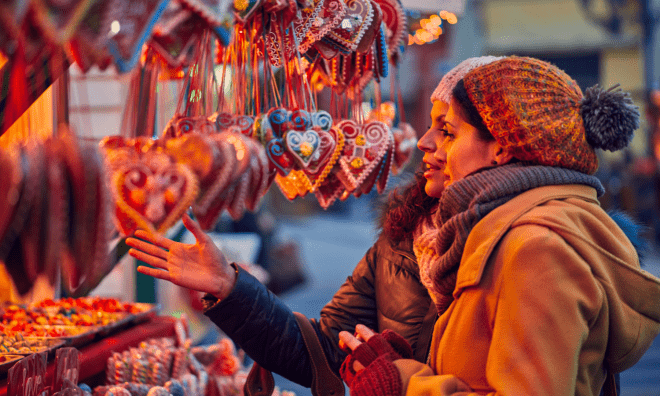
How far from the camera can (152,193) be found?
77 cm

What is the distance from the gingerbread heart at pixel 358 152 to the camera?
1275mm

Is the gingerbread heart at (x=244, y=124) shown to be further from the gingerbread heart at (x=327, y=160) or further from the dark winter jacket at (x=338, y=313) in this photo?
the dark winter jacket at (x=338, y=313)

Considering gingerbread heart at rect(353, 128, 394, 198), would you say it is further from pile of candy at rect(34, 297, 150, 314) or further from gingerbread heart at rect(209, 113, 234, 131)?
pile of candy at rect(34, 297, 150, 314)

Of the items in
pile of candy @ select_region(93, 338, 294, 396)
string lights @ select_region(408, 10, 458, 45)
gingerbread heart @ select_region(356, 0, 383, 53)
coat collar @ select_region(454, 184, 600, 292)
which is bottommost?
pile of candy @ select_region(93, 338, 294, 396)

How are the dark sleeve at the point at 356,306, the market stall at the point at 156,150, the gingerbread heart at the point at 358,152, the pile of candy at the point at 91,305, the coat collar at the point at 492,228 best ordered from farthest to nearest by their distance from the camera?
the pile of candy at the point at 91,305 → the dark sleeve at the point at 356,306 → the gingerbread heart at the point at 358,152 → the coat collar at the point at 492,228 → the market stall at the point at 156,150

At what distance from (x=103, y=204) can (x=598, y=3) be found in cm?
1366

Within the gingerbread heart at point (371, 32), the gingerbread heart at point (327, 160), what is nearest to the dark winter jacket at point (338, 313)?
the gingerbread heart at point (327, 160)

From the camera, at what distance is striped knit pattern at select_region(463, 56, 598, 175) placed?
3.18 feet

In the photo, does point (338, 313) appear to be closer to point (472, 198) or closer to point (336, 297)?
point (336, 297)

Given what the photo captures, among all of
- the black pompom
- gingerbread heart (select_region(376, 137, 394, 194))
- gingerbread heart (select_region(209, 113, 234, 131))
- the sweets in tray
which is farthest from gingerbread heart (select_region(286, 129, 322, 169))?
the sweets in tray

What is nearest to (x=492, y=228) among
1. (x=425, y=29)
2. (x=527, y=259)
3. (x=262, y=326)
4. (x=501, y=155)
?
(x=527, y=259)

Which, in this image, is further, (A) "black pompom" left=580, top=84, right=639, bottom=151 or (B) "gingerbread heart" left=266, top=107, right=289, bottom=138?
(B) "gingerbread heart" left=266, top=107, right=289, bottom=138

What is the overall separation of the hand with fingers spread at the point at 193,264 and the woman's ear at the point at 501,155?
623 mm

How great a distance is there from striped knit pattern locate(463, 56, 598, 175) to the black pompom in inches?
0.6
